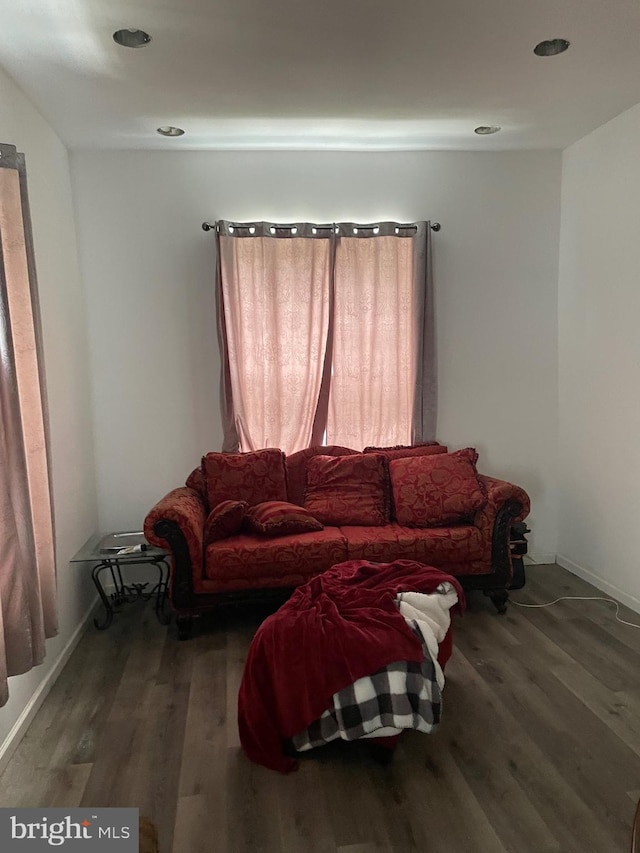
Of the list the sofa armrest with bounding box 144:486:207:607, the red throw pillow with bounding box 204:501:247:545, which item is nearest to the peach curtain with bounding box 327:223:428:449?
the red throw pillow with bounding box 204:501:247:545

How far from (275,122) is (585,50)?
1639 millimetres

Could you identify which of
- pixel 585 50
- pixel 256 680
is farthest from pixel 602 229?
pixel 256 680

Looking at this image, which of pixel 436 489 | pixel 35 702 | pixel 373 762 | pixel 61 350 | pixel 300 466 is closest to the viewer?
pixel 373 762

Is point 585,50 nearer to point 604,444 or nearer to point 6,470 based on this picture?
point 604,444

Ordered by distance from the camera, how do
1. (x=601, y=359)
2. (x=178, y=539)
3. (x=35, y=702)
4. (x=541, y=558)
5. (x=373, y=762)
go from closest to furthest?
1. (x=373, y=762)
2. (x=35, y=702)
3. (x=178, y=539)
4. (x=601, y=359)
5. (x=541, y=558)

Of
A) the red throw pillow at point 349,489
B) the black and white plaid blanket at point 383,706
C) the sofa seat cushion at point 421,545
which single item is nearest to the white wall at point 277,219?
the red throw pillow at point 349,489

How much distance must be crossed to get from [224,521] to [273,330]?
132cm

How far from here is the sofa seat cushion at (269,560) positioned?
3.37 meters

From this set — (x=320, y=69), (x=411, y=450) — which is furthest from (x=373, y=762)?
(x=320, y=69)

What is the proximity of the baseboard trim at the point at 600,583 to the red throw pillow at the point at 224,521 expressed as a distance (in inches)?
90.3

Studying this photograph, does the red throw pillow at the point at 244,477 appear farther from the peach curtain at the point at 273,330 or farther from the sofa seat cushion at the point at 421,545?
the sofa seat cushion at the point at 421,545

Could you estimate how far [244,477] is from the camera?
3826 mm

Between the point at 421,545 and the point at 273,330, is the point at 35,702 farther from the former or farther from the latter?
the point at 273,330

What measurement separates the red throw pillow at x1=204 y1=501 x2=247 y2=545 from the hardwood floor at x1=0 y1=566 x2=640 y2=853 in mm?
600
